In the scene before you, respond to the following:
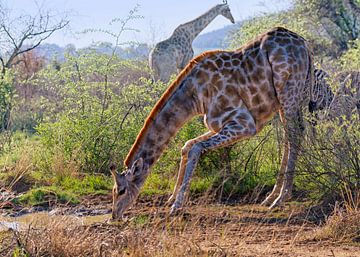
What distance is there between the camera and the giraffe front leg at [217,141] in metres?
8.57

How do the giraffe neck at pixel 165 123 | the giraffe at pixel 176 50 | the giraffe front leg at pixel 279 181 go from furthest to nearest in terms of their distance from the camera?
the giraffe at pixel 176 50 < the giraffe front leg at pixel 279 181 < the giraffe neck at pixel 165 123

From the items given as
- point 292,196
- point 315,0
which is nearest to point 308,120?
point 292,196

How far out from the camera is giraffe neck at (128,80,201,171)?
8.99 meters

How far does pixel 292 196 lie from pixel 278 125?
108cm

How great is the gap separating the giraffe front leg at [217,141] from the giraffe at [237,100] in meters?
0.01

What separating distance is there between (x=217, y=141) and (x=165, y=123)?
76 centimetres

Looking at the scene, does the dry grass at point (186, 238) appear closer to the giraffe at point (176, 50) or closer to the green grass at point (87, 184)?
the green grass at point (87, 184)

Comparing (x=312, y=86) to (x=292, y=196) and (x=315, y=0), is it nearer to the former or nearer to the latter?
(x=292, y=196)

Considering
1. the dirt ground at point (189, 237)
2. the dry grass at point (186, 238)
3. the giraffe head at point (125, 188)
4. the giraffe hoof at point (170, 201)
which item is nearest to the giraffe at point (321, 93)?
the dirt ground at point (189, 237)

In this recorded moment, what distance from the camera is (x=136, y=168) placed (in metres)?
8.72

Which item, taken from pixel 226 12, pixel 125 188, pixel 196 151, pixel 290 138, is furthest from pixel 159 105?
pixel 226 12

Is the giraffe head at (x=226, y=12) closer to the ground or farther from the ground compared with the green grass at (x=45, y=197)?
farther from the ground

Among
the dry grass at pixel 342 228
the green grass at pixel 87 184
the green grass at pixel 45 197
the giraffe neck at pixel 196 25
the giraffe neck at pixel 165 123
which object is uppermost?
the giraffe neck at pixel 196 25

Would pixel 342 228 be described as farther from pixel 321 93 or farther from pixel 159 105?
pixel 321 93
